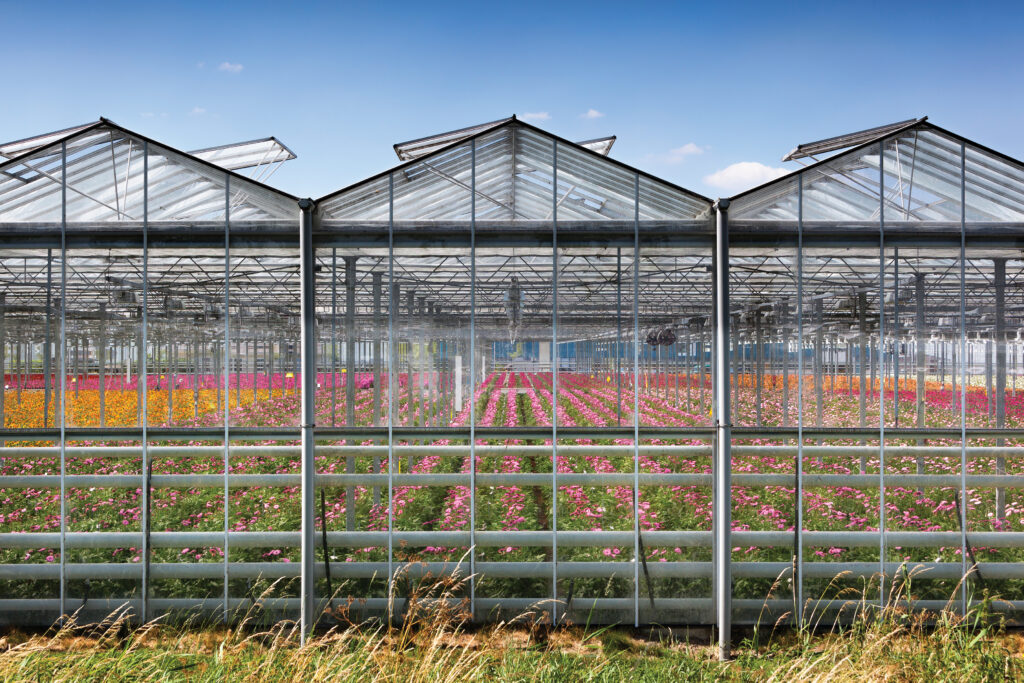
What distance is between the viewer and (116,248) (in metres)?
5.30

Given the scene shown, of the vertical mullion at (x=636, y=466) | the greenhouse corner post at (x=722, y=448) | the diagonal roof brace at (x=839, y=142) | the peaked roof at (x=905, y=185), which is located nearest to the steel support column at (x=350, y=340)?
the vertical mullion at (x=636, y=466)

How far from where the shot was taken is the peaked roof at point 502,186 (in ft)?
17.0

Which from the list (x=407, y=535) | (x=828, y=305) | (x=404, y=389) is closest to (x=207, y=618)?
(x=407, y=535)

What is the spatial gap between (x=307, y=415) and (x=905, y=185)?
19.7 feet

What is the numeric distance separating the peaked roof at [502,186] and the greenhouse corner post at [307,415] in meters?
0.32

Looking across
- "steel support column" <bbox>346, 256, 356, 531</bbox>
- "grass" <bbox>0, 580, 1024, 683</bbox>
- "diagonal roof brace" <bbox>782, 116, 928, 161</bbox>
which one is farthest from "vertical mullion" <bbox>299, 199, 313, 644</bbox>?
"diagonal roof brace" <bbox>782, 116, 928, 161</bbox>

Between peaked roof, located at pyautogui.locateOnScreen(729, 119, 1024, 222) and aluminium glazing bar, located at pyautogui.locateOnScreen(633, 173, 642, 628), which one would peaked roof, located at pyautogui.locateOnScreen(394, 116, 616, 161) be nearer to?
aluminium glazing bar, located at pyautogui.locateOnScreen(633, 173, 642, 628)

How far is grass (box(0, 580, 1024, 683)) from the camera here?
3773mm

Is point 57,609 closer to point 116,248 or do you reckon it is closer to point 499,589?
point 116,248

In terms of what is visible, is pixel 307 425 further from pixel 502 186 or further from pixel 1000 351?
pixel 1000 351

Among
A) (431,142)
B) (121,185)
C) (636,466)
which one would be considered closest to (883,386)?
(636,466)

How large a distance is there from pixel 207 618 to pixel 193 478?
50.0 inches

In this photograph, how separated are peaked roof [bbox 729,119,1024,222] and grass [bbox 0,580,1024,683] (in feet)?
11.5

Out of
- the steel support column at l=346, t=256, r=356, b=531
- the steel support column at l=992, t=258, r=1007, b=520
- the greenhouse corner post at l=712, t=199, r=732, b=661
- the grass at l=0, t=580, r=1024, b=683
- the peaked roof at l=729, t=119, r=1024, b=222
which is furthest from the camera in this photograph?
the steel support column at l=992, t=258, r=1007, b=520
